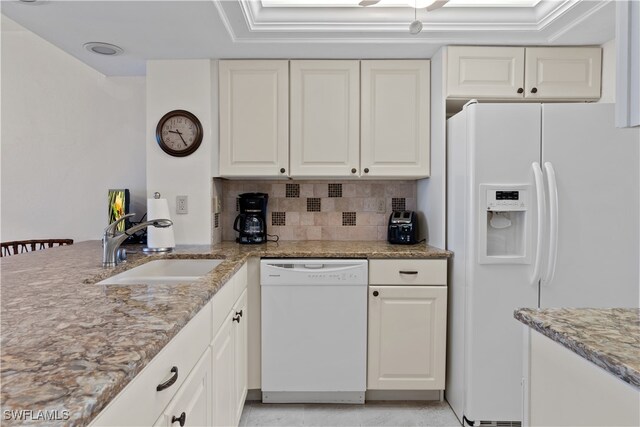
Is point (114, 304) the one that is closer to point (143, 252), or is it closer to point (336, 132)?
point (143, 252)

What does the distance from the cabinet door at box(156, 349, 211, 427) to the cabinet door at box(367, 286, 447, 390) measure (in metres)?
1.12

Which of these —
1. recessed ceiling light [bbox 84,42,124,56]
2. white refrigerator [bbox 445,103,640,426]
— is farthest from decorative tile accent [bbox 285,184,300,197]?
recessed ceiling light [bbox 84,42,124,56]

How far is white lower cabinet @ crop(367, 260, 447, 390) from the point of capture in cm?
214

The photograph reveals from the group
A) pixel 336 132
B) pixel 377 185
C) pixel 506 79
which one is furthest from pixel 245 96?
pixel 506 79

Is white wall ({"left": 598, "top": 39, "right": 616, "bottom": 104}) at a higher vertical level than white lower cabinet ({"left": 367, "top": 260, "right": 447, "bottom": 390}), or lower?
higher

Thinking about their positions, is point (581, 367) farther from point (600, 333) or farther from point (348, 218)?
point (348, 218)

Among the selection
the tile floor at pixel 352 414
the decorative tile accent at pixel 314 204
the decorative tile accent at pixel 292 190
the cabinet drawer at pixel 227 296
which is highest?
the decorative tile accent at pixel 292 190

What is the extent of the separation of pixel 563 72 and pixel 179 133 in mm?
2461

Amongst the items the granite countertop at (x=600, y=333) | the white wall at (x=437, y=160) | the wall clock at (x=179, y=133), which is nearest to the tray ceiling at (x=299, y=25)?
the white wall at (x=437, y=160)

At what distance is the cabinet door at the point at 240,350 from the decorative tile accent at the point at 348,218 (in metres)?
1.01

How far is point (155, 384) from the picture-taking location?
803mm

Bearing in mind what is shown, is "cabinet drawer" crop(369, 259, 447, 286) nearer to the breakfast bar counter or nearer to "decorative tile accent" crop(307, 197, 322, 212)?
"decorative tile accent" crop(307, 197, 322, 212)

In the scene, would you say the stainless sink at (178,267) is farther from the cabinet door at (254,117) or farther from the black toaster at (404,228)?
the black toaster at (404,228)

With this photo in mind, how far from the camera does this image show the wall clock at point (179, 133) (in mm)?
2398
